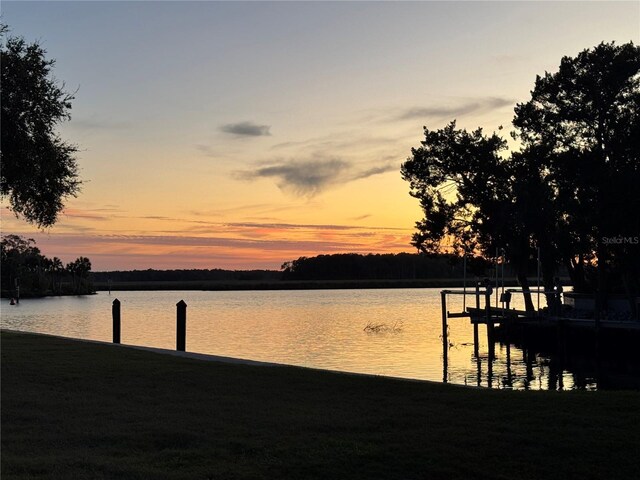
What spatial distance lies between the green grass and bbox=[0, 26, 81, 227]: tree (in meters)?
7.42

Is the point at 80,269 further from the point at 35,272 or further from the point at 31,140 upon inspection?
the point at 31,140

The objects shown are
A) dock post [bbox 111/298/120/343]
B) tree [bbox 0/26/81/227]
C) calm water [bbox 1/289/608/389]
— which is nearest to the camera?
tree [bbox 0/26/81/227]

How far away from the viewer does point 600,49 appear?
123 feet

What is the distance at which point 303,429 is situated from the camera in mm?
9203

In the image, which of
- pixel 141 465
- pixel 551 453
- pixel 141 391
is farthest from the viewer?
pixel 141 391

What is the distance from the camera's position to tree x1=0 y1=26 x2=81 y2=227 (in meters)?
18.7

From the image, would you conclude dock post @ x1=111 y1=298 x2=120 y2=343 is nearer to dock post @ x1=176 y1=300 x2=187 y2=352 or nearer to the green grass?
dock post @ x1=176 y1=300 x2=187 y2=352

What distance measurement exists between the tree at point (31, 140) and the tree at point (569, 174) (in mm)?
22845

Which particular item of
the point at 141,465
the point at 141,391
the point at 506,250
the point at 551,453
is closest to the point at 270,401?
the point at 141,391

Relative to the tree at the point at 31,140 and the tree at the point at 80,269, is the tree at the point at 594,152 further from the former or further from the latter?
the tree at the point at 80,269

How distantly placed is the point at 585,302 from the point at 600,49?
13.7 m

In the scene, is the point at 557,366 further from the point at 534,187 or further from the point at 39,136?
the point at 39,136

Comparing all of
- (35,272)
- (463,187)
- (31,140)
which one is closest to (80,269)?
(35,272)

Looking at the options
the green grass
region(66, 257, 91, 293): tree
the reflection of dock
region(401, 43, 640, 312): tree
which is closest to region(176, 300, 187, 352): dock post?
the reflection of dock
